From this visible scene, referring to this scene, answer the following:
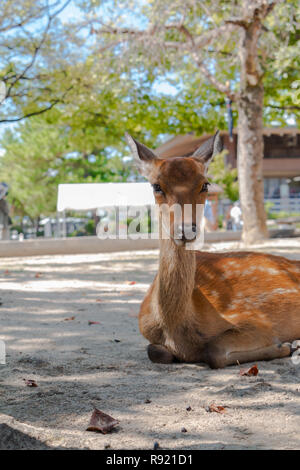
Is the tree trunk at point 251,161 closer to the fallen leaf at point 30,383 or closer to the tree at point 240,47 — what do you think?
the tree at point 240,47

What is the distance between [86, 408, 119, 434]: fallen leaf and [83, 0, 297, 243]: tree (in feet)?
39.6

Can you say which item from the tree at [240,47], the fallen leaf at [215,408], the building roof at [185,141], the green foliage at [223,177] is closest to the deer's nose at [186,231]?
the fallen leaf at [215,408]

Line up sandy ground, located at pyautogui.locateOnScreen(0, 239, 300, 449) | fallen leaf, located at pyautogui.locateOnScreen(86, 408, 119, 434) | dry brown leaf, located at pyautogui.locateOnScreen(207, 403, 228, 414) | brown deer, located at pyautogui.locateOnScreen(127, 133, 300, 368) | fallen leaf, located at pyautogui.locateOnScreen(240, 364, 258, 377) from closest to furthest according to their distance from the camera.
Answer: sandy ground, located at pyautogui.locateOnScreen(0, 239, 300, 449)
fallen leaf, located at pyautogui.locateOnScreen(86, 408, 119, 434)
dry brown leaf, located at pyautogui.locateOnScreen(207, 403, 228, 414)
fallen leaf, located at pyautogui.locateOnScreen(240, 364, 258, 377)
brown deer, located at pyautogui.locateOnScreen(127, 133, 300, 368)

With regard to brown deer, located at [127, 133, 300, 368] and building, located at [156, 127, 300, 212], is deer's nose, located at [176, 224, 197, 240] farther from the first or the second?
building, located at [156, 127, 300, 212]

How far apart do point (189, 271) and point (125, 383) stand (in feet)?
3.00

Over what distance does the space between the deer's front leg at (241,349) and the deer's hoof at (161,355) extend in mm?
248

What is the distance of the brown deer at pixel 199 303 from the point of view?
3.69m

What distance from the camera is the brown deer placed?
3686 millimetres

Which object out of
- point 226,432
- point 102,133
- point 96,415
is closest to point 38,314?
point 96,415

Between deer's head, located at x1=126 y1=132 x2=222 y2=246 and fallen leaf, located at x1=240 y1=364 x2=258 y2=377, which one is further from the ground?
deer's head, located at x1=126 y1=132 x2=222 y2=246

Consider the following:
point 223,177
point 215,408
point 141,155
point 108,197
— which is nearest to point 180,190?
point 141,155

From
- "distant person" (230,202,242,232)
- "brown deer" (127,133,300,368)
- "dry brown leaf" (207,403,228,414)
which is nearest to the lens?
"dry brown leaf" (207,403,228,414)

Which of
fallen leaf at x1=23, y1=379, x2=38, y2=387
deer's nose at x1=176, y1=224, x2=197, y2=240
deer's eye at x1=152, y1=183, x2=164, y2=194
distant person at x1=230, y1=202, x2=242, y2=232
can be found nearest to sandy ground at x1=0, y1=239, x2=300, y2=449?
fallen leaf at x1=23, y1=379, x2=38, y2=387
